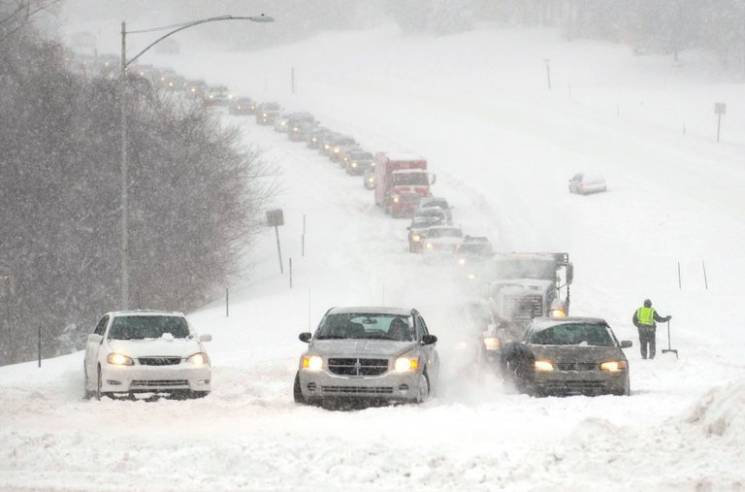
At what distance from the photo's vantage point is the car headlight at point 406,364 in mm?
19377

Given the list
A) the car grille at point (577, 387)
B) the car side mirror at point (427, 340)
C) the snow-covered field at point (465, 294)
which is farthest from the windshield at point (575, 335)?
the car side mirror at point (427, 340)

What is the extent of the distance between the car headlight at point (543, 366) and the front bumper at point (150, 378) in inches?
210

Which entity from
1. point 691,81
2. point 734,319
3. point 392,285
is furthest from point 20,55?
point 691,81

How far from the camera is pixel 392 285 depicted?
48.6m

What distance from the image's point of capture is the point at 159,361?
69.7 feet

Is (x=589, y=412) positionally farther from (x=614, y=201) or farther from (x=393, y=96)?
(x=393, y=96)

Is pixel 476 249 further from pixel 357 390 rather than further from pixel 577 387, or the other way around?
pixel 357 390

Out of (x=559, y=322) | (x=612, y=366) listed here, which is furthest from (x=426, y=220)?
(x=612, y=366)

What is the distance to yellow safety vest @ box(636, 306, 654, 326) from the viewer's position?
32.1m

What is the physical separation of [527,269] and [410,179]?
92.2 ft

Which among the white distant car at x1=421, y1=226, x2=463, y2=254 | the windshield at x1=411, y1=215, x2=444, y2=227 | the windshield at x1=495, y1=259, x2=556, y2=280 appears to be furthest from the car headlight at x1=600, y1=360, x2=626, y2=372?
the windshield at x1=411, y1=215, x2=444, y2=227

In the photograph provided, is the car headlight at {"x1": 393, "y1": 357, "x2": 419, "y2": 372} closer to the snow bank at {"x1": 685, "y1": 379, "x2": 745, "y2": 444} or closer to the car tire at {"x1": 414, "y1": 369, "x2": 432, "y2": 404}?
the car tire at {"x1": 414, "y1": 369, "x2": 432, "y2": 404}

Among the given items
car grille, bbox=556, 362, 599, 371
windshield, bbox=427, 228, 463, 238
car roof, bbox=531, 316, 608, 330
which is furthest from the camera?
windshield, bbox=427, 228, 463, 238

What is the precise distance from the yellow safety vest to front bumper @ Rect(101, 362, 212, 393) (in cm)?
1424
